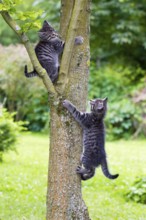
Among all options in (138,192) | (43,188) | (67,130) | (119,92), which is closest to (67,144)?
(67,130)

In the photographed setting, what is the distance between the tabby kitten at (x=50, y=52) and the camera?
4884 millimetres

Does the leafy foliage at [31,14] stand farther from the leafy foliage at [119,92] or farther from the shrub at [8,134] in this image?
the leafy foliage at [119,92]

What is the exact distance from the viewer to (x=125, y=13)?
55.5ft

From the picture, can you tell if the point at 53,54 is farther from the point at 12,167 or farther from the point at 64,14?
the point at 12,167

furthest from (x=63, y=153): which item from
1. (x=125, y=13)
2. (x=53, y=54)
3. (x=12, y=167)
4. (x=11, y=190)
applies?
(x=125, y=13)

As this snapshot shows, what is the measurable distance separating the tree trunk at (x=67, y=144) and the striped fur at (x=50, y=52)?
0.27m

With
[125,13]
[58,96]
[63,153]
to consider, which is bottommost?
[63,153]

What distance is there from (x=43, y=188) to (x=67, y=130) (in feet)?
9.72

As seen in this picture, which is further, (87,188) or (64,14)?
(87,188)

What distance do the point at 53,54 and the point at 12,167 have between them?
14.1 feet

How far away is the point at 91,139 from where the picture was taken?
4695 millimetres

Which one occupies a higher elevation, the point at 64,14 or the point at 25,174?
the point at 64,14

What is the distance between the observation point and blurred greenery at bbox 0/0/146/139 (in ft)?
51.1

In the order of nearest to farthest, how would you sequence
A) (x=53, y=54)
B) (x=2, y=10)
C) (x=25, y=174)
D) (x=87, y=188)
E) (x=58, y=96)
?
(x=2, y=10), (x=58, y=96), (x=53, y=54), (x=87, y=188), (x=25, y=174)
